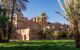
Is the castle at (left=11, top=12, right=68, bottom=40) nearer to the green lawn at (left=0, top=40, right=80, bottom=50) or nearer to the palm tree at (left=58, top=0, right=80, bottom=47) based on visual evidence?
the green lawn at (left=0, top=40, right=80, bottom=50)

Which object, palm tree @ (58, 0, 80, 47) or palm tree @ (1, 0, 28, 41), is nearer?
palm tree @ (58, 0, 80, 47)

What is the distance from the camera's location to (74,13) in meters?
16.3

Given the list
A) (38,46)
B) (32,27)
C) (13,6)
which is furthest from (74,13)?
(32,27)

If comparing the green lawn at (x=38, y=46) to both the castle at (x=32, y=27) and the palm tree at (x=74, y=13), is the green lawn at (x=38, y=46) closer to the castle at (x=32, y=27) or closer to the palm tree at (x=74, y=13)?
the palm tree at (x=74, y=13)

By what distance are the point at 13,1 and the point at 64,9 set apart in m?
16.6

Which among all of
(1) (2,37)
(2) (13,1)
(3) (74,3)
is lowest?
(1) (2,37)

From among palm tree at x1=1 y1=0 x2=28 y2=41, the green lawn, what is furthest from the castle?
the green lawn

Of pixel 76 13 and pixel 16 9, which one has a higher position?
pixel 16 9

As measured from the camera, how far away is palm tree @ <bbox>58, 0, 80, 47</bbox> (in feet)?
52.1

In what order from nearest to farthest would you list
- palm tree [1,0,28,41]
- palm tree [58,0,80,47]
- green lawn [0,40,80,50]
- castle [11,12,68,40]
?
1. green lawn [0,40,80,50]
2. palm tree [58,0,80,47]
3. palm tree [1,0,28,41]
4. castle [11,12,68,40]

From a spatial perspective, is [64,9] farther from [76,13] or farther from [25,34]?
[25,34]

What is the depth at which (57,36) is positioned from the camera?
55.2m

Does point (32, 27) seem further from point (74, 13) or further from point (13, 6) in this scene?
point (74, 13)

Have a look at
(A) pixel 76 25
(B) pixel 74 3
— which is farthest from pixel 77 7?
(A) pixel 76 25
